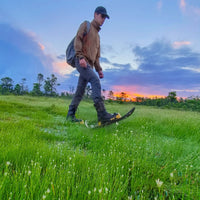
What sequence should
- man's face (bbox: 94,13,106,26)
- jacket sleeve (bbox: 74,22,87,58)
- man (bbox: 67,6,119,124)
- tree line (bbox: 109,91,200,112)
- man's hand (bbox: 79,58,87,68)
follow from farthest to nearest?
tree line (bbox: 109,91,200,112)
man's face (bbox: 94,13,106,26)
jacket sleeve (bbox: 74,22,87,58)
man's hand (bbox: 79,58,87,68)
man (bbox: 67,6,119,124)

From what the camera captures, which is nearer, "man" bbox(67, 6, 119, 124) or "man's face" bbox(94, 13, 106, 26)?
"man" bbox(67, 6, 119, 124)

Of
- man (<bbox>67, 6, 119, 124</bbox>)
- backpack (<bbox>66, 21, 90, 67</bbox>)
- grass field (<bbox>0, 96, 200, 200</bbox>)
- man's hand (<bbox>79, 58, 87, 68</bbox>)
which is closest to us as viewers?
grass field (<bbox>0, 96, 200, 200</bbox>)

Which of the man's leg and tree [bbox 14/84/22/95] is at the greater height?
tree [bbox 14/84/22/95]

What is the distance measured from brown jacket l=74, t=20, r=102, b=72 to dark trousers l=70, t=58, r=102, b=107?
0.38m

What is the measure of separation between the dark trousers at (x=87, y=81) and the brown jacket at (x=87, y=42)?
378 mm

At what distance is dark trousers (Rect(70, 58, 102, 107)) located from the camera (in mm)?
5184

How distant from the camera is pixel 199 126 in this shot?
527cm

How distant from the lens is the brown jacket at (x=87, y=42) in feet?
17.7

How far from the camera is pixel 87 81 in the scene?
5707 mm

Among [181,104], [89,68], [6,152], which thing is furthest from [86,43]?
[181,104]

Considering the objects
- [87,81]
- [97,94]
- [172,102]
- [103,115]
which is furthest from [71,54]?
[172,102]

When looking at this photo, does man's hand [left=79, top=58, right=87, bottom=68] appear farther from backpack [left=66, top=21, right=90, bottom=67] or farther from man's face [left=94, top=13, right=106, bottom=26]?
man's face [left=94, top=13, right=106, bottom=26]

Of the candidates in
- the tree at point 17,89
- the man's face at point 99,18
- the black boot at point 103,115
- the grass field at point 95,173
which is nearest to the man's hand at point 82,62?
the black boot at point 103,115

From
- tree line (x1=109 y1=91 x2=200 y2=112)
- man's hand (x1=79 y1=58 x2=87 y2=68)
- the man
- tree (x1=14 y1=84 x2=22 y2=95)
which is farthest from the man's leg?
tree (x1=14 y1=84 x2=22 y2=95)
